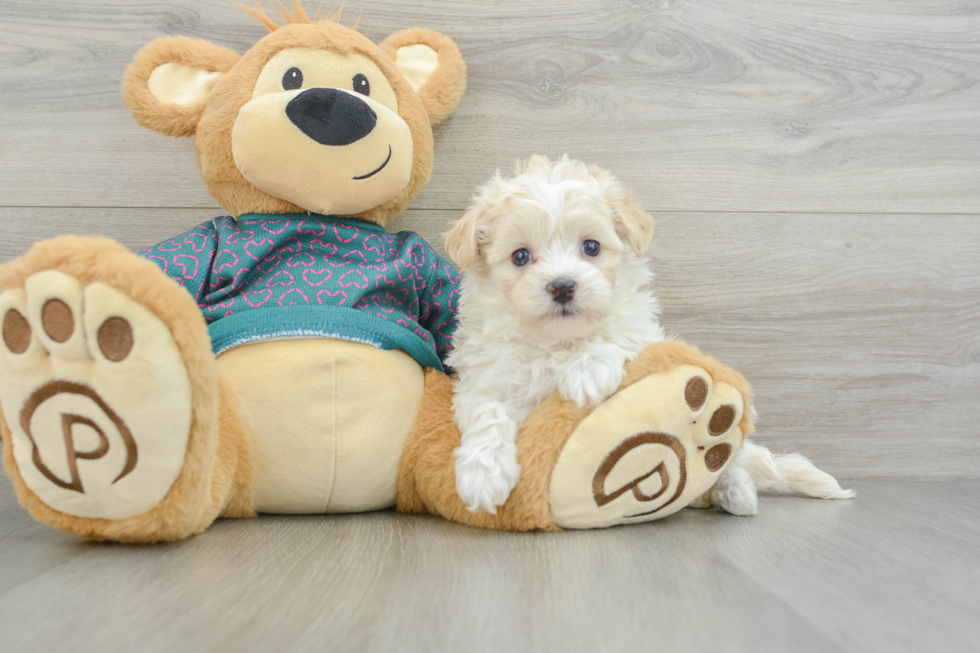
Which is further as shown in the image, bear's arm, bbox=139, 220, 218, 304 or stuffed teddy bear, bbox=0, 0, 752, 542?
bear's arm, bbox=139, 220, 218, 304

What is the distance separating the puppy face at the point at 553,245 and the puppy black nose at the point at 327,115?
0.27 metres

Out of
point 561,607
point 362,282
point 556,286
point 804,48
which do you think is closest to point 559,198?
point 556,286

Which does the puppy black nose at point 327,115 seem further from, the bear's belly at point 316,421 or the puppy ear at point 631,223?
the puppy ear at point 631,223

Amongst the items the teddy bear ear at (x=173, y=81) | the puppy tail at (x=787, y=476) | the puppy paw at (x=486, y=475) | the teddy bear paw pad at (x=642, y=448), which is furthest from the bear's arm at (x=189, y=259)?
the puppy tail at (x=787, y=476)

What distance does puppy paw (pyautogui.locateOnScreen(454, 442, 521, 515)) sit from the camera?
107 cm

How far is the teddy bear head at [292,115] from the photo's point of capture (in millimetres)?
1237

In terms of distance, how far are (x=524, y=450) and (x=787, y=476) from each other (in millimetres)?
668

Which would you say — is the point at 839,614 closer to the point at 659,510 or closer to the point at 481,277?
the point at 659,510

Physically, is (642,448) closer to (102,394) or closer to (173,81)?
(102,394)

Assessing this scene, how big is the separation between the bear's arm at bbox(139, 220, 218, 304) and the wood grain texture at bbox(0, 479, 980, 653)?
45cm

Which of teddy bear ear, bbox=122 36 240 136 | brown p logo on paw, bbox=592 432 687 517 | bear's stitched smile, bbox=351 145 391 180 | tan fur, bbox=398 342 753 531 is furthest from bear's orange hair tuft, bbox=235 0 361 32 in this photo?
brown p logo on paw, bbox=592 432 687 517

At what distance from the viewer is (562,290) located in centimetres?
112

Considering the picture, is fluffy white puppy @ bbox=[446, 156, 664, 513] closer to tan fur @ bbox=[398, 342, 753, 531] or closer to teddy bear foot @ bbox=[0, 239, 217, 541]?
tan fur @ bbox=[398, 342, 753, 531]

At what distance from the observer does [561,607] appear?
0.77 meters
